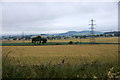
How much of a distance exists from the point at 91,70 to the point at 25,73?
1739 millimetres

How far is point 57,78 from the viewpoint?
4043 millimetres

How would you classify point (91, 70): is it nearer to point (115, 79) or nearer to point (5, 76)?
Answer: point (115, 79)

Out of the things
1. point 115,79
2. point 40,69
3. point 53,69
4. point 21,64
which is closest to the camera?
point 115,79

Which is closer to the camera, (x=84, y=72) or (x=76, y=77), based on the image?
(x=76, y=77)

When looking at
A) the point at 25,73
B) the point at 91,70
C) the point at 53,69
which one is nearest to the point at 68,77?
the point at 53,69

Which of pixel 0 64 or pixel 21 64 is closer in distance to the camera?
pixel 0 64

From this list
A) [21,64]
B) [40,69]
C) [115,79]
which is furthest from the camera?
[21,64]

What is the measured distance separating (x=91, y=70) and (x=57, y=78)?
3.27ft

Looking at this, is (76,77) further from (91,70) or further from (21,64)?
(21,64)

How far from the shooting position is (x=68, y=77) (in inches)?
159

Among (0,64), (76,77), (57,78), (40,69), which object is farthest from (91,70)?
(0,64)

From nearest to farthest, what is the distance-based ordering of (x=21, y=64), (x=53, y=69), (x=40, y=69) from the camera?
(x=53, y=69)
(x=40, y=69)
(x=21, y=64)

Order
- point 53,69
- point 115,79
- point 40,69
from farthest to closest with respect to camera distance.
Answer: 1. point 40,69
2. point 53,69
3. point 115,79

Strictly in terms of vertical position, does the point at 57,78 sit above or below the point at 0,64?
below
